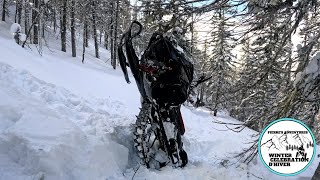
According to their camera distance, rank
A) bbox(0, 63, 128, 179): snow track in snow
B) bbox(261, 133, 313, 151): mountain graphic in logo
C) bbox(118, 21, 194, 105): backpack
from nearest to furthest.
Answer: bbox(261, 133, 313, 151): mountain graphic in logo
bbox(0, 63, 128, 179): snow track in snow
bbox(118, 21, 194, 105): backpack

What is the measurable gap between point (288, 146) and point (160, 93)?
3648 millimetres

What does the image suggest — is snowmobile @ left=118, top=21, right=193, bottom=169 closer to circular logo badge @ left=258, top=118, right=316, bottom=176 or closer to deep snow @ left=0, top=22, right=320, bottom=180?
deep snow @ left=0, top=22, right=320, bottom=180

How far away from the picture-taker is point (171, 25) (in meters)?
A: 4.68

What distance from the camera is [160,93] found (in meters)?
7.29

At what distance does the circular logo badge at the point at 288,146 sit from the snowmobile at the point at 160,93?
3.29 m

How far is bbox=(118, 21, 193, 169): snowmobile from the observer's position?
7.26m

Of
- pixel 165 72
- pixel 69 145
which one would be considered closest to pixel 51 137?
pixel 69 145

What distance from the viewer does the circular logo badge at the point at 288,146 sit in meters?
4.01

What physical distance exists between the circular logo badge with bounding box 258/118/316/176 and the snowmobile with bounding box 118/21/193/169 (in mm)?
3291

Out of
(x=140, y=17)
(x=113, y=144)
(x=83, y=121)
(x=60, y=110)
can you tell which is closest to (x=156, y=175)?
(x=113, y=144)

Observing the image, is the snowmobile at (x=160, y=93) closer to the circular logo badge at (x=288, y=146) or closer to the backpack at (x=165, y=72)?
the backpack at (x=165, y=72)

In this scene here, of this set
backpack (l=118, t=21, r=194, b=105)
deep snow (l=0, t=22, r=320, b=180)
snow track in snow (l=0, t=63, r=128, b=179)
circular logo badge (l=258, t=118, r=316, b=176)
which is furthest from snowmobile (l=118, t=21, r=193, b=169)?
circular logo badge (l=258, t=118, r=316, b=176)

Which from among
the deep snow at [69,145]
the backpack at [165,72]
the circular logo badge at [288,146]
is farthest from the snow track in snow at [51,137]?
the circular logo badge at [288,146]

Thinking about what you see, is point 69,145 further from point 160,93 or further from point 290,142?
point 290,142
